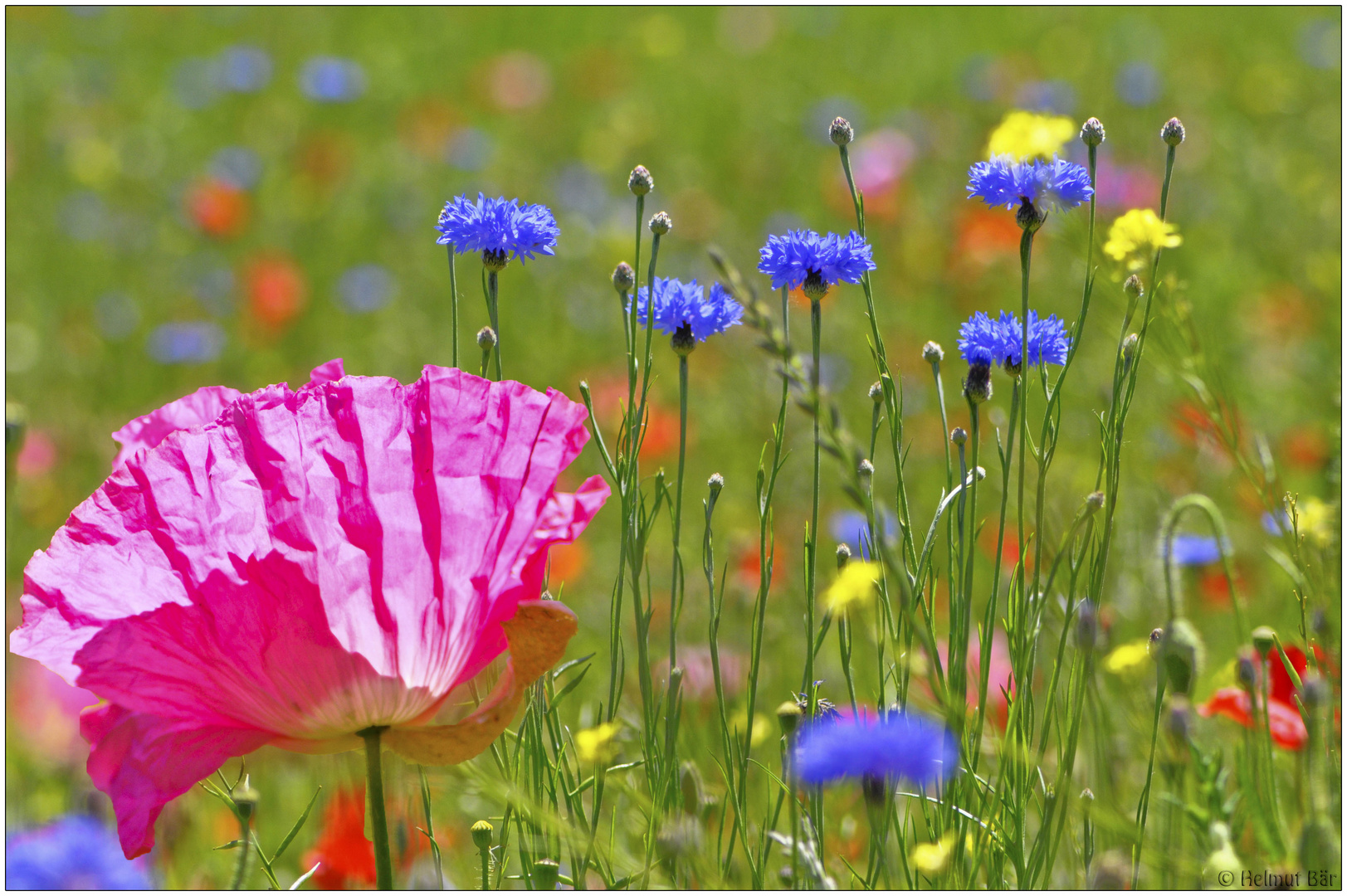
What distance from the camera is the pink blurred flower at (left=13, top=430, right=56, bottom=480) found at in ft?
8.07

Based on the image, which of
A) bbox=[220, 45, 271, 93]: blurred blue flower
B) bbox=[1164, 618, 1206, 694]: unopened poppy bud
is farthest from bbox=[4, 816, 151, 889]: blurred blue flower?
bbox=[220, 45, 271, 93]: blurred blue flower

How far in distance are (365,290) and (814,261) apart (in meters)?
2.77

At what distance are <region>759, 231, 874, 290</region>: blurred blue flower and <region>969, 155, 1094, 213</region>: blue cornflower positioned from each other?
93 millimetres

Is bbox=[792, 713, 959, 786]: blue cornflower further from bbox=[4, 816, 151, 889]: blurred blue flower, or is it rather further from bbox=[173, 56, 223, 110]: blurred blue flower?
bbox=[173, 56, 223, 110]: blurred blue flower

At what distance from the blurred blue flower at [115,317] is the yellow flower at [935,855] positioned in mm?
3092

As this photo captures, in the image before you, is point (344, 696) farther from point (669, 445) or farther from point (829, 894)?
point (669, 445)

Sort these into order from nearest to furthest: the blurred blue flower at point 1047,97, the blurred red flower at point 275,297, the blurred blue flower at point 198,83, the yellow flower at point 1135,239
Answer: the yellow flower at point 1135,239
the blurred red flower at point 275,297
the blurred blue flower at point 1047,97
the blurred blue flower at point 198,83

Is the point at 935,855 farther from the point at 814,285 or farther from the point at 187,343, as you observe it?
the point at 187,343

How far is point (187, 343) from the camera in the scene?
3084 mm

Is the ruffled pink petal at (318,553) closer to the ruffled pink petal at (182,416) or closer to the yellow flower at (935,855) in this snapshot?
the ruffled pink petal at (182,416)

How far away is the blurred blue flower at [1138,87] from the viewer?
11.6ft

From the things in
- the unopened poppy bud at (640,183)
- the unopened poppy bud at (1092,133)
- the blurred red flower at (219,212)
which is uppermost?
the blurred red flower at (219,212)

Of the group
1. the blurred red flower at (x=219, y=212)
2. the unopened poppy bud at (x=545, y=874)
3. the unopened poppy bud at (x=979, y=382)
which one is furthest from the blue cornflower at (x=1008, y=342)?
the blurred red flower at (x=219, y=212)

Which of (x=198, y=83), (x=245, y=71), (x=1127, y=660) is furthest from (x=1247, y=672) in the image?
(x=198, y=83)
